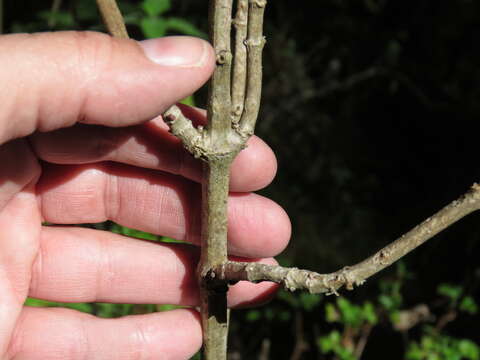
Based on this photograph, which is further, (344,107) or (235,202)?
(344,107)

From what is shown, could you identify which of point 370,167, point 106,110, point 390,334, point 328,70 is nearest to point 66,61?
point 106,110

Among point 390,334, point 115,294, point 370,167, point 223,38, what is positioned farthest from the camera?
point 370,167

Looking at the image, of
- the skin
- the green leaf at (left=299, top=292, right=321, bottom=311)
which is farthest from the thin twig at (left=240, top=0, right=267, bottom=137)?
the green leaf at (left=299, top=292, right=321, bottom=311)

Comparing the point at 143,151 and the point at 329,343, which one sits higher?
the point at 143,151

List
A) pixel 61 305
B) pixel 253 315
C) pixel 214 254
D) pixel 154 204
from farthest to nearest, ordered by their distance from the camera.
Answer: pixel 253 315
pixel 61 305
pixel 154 204
pixel 214 254

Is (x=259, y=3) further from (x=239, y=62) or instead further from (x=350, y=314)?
(x=350, y=314)

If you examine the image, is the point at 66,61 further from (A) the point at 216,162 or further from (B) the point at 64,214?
(B) the point at 64,214

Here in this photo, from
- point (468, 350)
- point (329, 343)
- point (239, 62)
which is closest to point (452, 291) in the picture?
point (468, 350)
